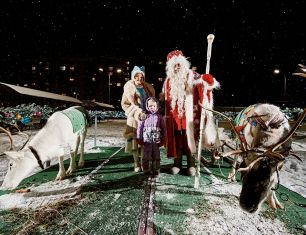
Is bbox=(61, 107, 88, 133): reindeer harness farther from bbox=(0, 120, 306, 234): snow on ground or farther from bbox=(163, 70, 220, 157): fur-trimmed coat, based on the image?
bbox=(163, 70, 220, 157): fur-trimmed coat

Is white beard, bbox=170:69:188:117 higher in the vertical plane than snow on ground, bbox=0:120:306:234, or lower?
higher

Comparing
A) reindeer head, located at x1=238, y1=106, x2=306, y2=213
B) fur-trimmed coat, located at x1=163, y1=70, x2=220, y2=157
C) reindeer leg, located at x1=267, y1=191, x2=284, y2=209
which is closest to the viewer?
reindeer head, located at x1=238, y1=106, x2=306, y2=213

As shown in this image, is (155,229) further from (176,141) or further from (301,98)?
(301,98)

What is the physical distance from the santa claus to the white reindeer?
2.21 metres

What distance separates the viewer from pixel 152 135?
5535mm

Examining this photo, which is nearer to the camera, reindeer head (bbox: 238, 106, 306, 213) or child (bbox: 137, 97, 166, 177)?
reindeer head (bbox: 238, 106, 306, 213)

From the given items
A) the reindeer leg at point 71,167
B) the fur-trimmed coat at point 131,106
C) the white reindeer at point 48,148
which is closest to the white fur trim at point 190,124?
the fur-trimmed coat at point 131,106

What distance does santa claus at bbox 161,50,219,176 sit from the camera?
540cm

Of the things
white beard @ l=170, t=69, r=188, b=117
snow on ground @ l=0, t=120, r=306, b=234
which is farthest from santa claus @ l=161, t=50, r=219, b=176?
snow on ground @ l=0, t=120, r=306, b=234

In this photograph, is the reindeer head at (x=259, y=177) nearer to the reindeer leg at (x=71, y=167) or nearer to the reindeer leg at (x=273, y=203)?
the reindeer leg at (x=273, y=203)

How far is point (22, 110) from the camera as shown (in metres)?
17.5

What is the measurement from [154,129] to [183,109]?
0.78 meters

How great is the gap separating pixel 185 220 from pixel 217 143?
2434 millimetres

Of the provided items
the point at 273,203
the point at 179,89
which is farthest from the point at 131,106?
the point at 273,203
